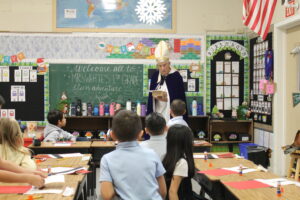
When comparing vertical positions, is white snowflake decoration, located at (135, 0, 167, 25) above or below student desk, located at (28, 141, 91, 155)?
above

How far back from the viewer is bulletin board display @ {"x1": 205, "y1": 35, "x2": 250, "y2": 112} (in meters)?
7.39

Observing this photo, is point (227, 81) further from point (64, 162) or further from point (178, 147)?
point (178, 147)

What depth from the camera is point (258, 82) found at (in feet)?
23.0

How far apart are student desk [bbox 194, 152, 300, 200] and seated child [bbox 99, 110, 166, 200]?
1.93 feet

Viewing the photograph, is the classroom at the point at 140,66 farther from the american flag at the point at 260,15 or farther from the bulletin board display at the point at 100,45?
the american flag at the point at 260,15

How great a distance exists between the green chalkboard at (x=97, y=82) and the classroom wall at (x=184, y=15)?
36.5 inches

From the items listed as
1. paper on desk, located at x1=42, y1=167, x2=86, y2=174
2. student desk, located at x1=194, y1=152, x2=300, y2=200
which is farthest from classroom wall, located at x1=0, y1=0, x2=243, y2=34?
paper on desk, located at x1=42, y1=167, x2=86, y2=174

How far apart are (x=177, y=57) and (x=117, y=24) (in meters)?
1.32

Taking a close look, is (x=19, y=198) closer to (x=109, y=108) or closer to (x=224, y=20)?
(x=109, y=108)

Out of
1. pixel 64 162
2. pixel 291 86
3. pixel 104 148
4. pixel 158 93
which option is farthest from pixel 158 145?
pixel 291 86

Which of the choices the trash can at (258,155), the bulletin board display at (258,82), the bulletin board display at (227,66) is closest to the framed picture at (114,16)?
the bulletin board display at (227,66)

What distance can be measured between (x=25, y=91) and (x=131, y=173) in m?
5.55

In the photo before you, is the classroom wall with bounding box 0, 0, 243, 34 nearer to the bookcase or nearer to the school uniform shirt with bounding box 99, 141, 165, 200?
the bookcase

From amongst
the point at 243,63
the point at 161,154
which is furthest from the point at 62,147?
the point at 243,63
